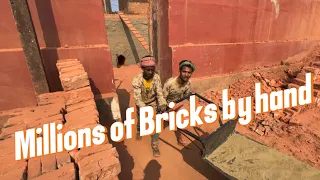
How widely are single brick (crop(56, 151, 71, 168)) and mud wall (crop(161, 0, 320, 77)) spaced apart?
12.3 feet

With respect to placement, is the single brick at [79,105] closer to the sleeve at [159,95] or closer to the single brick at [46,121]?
the single brick at [46,121]

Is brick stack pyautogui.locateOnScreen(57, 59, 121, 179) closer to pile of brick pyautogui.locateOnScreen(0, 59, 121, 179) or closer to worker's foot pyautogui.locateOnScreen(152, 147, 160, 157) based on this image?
pile of brick pyautogui.locateOnScreen(0, 59, 121, 179)

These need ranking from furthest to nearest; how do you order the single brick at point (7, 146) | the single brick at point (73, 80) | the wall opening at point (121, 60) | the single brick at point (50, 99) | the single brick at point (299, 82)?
the wall opening at point (121, 60), the single brick at point (299, 82), the single brick at point (73, 80), the single brick at point (50, 99), the single brick at point (7, 146)

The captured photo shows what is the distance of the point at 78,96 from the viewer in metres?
2.65

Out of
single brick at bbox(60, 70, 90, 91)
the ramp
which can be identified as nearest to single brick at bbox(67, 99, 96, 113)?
single brick at bbox(60, 70, 90, 91)

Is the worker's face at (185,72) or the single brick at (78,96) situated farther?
the worker's face at (185,72)

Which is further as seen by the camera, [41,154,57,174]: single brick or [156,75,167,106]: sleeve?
[156,75,167,106]: sleeve

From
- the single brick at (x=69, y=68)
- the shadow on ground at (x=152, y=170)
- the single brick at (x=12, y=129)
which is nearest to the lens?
the single brick at (x=12, y=129)

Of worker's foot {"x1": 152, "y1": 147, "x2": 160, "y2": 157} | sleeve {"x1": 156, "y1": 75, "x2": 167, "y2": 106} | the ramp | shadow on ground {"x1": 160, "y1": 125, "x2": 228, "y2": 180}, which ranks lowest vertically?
shadow on ground {"x1": 160, "y1": 125, "x2": 228, "y2": 180}

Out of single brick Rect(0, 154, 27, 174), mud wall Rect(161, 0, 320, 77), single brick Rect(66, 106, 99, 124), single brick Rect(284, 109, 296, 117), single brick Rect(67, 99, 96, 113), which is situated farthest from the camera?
mud wall Rect(161, 0, 320, 77)

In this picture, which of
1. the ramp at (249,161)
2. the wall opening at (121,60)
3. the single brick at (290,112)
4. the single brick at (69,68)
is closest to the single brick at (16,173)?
the single brick at (69,68)

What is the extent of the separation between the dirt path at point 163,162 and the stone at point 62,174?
5.51ft

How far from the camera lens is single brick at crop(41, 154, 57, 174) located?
158 centimetres

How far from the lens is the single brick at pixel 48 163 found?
1.58 metres
